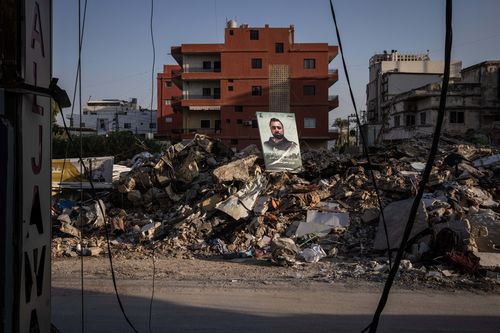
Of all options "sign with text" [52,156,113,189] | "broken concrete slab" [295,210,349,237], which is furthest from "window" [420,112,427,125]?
"broken concrete slab" [295,210,349,237]

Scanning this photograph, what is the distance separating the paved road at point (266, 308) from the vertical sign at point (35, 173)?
3368 millimetres

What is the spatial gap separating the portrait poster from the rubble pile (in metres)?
0.40

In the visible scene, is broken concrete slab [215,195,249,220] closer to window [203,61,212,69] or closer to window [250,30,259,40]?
window [250,30,259,40]

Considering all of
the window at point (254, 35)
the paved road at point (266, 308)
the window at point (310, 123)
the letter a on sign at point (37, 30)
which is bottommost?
the paved road at point (266, 308)

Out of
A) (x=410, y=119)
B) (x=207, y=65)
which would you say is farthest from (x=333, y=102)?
(x=207, y=65)

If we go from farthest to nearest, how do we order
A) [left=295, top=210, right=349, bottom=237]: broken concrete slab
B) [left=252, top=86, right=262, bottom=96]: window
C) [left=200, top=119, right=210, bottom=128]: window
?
[left=200, top=119, right=210, bottom=128]: window
[left=252, top=86, right=262, bottom=96]: window
[left=295, top=210, right=349, bottom=237]: broken concrete slab

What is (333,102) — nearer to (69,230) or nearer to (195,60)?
(195,60)

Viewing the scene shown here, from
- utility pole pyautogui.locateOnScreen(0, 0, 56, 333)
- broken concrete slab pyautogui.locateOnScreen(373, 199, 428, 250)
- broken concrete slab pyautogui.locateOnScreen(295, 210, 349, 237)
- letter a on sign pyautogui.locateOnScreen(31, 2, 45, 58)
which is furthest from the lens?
broken concrete slab pyautogui.locateOnScreen(295, 210, 349, 237)

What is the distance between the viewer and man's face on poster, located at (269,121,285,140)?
51.2 feet

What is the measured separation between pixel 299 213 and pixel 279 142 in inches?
169

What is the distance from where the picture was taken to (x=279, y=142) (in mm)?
15477

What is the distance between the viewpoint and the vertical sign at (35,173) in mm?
1756

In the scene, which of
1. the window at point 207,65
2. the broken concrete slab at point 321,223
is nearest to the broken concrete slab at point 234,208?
the broken concrete slab at point 321,223

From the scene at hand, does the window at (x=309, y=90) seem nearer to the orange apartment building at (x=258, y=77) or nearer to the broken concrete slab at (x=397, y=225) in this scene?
the orange apartment building at (x=258, y=77)
